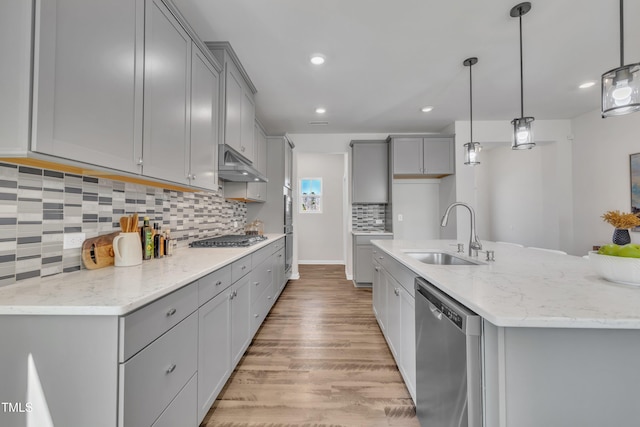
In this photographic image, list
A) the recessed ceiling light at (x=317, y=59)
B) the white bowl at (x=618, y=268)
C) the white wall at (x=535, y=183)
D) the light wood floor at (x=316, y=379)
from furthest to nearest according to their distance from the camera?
the white wall at (x=535, y=183)
the recessed ceiling light at (x=317, y=59)
the light wood floor at (x=316, y=379)
the white bowl at (x=618, y=268)

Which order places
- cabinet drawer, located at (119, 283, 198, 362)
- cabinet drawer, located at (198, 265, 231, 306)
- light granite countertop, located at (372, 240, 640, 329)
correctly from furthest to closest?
cabinet drawer, located at (198, 265, 231, 306) < cabinet drawer, located at (119, 283, 198, 362) < light granite countertop, located at (372, 240, 640, 329)

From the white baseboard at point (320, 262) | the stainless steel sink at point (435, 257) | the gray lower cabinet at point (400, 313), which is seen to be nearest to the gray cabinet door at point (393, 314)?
the gray lower cabinet at point (400, 313)

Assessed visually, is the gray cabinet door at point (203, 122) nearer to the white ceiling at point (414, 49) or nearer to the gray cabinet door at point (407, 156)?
the white ceiling at point (414, 49)

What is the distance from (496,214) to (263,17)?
253 inches

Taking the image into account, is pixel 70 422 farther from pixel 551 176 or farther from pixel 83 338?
pixel 551 176

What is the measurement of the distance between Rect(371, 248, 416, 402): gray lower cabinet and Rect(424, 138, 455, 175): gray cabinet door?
2486 millimetres

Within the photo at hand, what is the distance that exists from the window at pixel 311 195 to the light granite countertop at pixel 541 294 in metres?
5.09

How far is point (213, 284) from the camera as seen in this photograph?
1494mm

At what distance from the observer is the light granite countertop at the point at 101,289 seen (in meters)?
0.83

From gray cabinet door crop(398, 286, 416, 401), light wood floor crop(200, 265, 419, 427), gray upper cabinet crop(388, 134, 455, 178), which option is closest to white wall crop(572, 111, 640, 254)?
gray upper cabinet crop(388, 134, 455, 178)

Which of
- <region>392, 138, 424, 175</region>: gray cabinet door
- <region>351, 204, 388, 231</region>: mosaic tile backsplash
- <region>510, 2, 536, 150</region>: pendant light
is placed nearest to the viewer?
<region>510, 2, 536, 150</region>: pendant light

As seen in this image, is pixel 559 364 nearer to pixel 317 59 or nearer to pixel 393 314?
pixel 393 314

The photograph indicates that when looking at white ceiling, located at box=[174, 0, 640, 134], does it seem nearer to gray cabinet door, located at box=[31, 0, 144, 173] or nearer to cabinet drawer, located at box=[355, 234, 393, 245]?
gray cabinet door, located at box=[31, 0, 144, 173]

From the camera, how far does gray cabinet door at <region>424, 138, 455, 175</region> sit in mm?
4281
